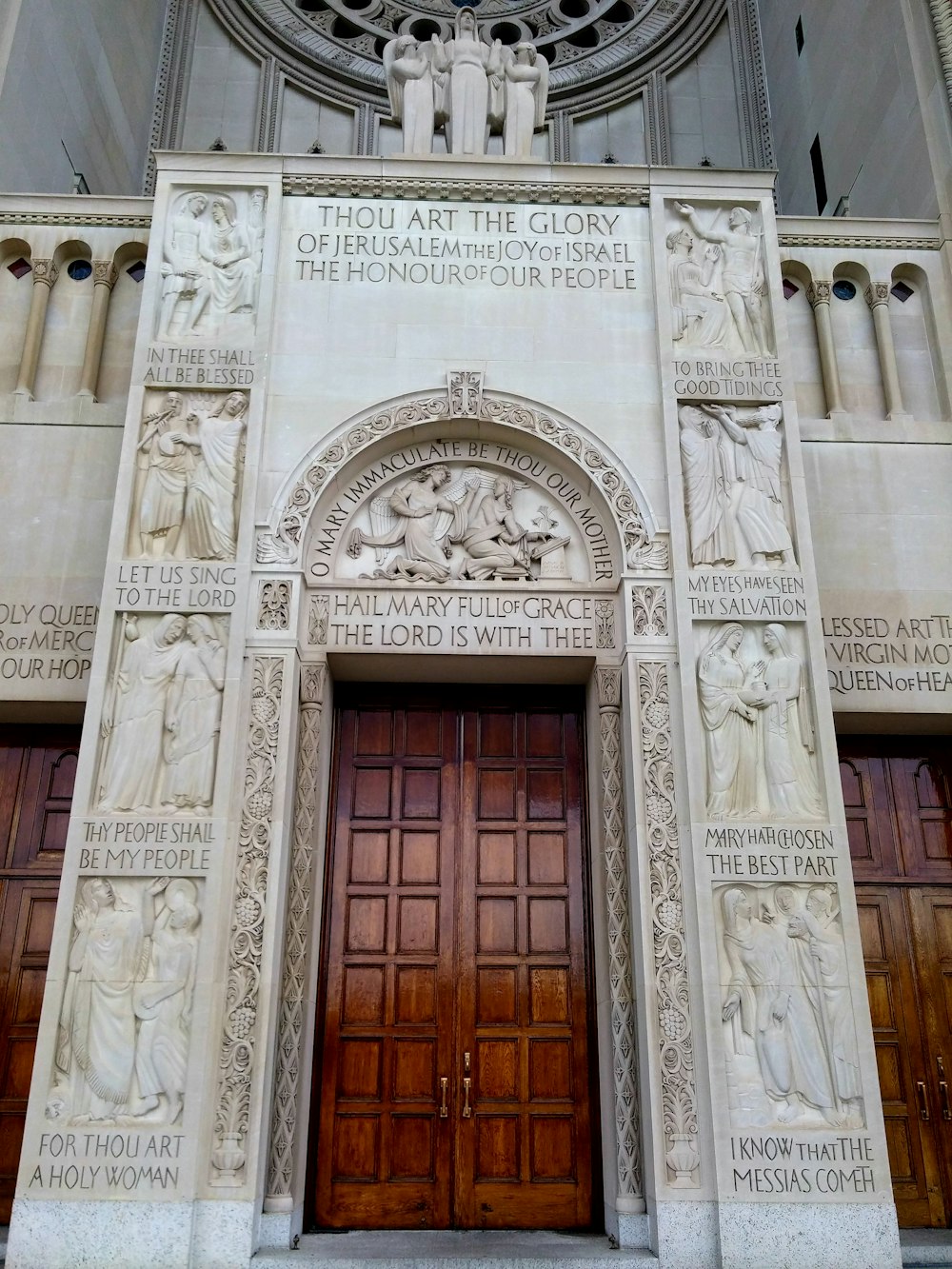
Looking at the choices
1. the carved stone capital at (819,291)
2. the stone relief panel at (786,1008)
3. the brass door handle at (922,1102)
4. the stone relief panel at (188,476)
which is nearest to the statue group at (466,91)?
the carved stone capital at (819,291)

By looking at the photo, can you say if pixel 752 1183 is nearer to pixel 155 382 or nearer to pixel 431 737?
pixel 431 737

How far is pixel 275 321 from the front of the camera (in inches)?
452

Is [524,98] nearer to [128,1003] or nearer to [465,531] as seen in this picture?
[465,531]

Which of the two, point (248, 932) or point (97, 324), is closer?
point (248, 932)

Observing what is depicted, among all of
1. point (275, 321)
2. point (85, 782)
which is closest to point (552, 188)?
point (275, 321)

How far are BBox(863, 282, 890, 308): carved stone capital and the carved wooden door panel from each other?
1018 centimetres

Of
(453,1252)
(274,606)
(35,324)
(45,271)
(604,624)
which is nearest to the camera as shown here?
(453,1252)

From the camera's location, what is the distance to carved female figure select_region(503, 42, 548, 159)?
1311 cm

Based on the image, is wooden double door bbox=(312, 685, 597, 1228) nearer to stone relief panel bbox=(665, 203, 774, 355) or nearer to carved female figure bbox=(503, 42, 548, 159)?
stone relief panel bbox=(665, 203, 774, 355)

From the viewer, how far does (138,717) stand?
9844 mm

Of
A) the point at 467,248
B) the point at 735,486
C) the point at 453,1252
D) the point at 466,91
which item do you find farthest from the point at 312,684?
the point at 466,91

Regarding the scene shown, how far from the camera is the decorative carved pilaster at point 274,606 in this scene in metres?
10.3

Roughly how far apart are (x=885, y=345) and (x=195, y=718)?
8.72 metres

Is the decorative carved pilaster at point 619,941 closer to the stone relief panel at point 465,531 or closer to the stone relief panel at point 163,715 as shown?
the stone relief panel at point 465,531
